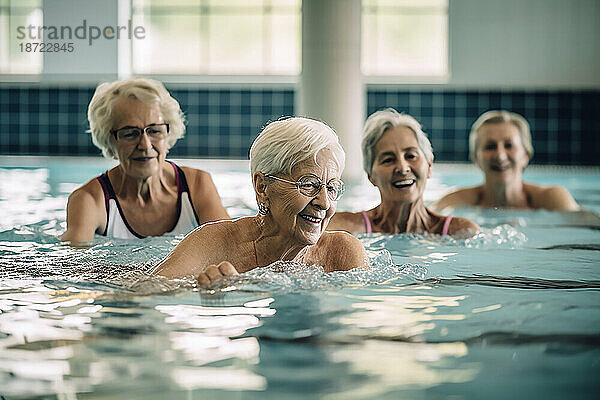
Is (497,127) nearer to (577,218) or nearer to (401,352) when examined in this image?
(577,218)

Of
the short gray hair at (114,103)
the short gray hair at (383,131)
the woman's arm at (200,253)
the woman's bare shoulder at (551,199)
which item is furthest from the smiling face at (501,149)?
the woman's arm at (200,253)

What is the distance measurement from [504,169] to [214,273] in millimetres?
3491

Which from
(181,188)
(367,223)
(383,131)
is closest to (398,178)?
(383,131)

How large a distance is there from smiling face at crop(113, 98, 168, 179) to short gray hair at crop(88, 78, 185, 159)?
30 millimetres

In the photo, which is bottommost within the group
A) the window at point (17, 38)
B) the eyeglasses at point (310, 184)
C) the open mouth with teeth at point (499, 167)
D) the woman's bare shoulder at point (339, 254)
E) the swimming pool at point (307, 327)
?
the swimming pool at point (307, 327)

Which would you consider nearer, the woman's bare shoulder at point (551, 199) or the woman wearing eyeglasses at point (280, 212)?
the woman wearing eyeglasses at point (280, 212)

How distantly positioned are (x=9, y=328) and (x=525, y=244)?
3221mm

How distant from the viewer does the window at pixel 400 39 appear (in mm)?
14109

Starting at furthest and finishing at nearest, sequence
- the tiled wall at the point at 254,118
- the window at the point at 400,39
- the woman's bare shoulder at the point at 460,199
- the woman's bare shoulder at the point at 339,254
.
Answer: the window at the point at 400,39 → the tiled wall at the point at 254,118 → the woman's bare shoulder at the point at 460,199 → the woman's bare shoulder at the point at 339,254

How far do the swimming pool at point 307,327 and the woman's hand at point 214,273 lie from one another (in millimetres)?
70

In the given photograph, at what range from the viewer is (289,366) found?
241 cm

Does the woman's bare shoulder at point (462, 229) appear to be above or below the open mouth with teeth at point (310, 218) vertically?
below

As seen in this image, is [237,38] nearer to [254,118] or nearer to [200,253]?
[254,118]

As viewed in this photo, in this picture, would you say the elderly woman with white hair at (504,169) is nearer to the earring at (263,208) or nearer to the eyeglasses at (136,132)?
the eyeglasses at (136,132)
